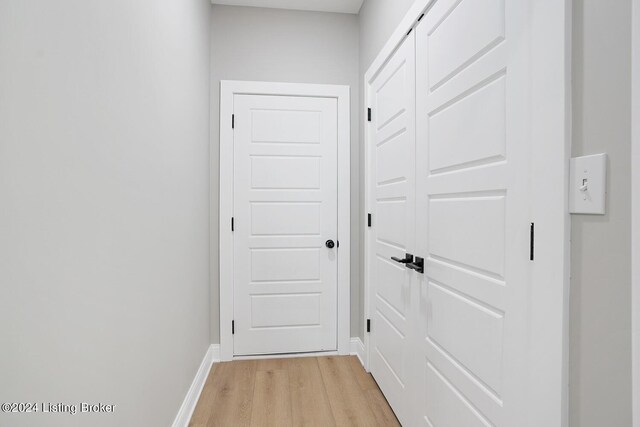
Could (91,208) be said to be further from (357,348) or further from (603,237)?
(357,348)

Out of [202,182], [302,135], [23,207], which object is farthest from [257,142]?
[23,207]

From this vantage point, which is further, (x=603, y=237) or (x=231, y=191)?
(x=231, y=191)

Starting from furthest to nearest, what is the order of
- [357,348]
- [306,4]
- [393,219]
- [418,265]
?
[357,348]
[306,4]
[393,219]
[418,265]

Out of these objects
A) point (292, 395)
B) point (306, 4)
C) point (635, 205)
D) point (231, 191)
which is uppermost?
point (306, 4)

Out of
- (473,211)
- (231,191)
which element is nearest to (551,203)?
(473,211)

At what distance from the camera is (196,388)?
2.07 meters

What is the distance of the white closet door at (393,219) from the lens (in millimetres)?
1709

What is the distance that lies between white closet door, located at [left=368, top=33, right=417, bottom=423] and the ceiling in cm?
82

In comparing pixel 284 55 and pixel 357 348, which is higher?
pixel 284 55

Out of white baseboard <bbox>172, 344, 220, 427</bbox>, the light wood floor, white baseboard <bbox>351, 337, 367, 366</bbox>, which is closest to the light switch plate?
the light wood floor

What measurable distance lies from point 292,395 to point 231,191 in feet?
4.99

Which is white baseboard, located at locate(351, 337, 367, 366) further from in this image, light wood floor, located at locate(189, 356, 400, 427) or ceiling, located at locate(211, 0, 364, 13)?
ceiling, located at locate(211, 0, 364, 13)

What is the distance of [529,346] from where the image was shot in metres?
0.91

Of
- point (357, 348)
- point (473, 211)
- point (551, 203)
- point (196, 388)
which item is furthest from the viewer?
point (357, 348)
